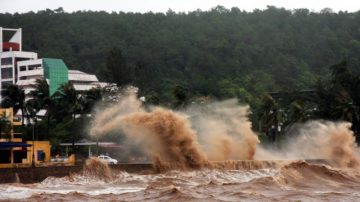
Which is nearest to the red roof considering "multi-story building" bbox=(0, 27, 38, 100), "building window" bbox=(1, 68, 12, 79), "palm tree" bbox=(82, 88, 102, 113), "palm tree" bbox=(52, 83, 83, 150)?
"multi-story building" bbox=(0, 27, 38, 100)

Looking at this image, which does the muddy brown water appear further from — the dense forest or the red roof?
the red roof

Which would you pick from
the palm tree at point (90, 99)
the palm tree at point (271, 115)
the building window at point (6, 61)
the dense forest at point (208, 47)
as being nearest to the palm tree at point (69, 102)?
the palm tree at point (90, 99)

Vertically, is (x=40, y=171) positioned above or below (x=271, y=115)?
below

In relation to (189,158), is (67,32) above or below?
above

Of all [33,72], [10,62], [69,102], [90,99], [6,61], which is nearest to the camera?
[90,99]

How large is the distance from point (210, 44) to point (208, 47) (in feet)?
2.58

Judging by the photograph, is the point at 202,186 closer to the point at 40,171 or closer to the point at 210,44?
the point at 40,171

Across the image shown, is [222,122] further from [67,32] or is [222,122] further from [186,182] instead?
[67,32]

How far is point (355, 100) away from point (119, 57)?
94.7 feet

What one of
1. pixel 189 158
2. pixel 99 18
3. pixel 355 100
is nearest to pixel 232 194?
pixel 189 158

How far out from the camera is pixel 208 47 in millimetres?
151000

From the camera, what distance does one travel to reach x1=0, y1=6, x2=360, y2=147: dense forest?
123250 millimetres

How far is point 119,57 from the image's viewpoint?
100125 mm

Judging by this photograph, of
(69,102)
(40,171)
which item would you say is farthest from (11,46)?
(40,171)
